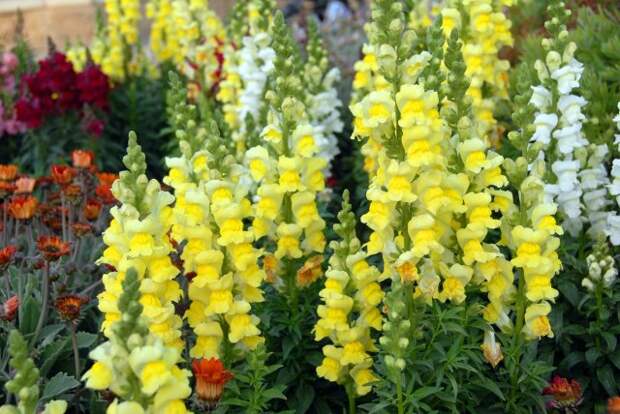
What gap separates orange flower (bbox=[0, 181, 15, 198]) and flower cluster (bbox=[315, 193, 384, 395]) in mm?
1680

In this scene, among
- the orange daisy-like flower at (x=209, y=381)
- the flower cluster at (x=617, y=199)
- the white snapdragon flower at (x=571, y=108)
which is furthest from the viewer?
the white snapdragon flower at (x=571, y=108)

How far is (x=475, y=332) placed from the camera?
3.32m

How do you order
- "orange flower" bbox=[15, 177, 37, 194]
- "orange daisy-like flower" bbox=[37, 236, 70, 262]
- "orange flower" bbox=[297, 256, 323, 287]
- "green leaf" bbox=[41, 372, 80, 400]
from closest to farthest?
"green leaf" bbox=[41, 372, 80, 400], "orange daisy-like flower" bbox=[37, 236, 70, 262], "orange flower" bbox=[297, 256, 323, 287], "orange flower" bbox=[15, 177, 37, 194]

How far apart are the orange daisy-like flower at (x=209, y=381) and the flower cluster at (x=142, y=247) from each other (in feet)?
0.70

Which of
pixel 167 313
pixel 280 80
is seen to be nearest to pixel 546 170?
pixel 280 80

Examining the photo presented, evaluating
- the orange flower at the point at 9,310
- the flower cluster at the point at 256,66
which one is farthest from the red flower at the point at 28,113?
the orange flower at the point at 9,310

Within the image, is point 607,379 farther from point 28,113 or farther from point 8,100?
point 8,100

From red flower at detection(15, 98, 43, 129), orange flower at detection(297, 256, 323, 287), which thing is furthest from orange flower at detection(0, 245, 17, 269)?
red flower at detection(15, 98, 43, 129)

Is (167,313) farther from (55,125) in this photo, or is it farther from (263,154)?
(55,125)

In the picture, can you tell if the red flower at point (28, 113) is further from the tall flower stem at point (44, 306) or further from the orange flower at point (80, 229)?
the tall flower stem at point (44, 306)

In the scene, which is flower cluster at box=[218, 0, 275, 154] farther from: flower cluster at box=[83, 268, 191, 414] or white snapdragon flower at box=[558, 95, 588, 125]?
flower cluster at box=[83, 268, 191, 414]

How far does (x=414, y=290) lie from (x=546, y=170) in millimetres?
983

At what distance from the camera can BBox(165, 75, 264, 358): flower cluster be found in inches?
123

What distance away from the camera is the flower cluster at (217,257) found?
10.2 feet
